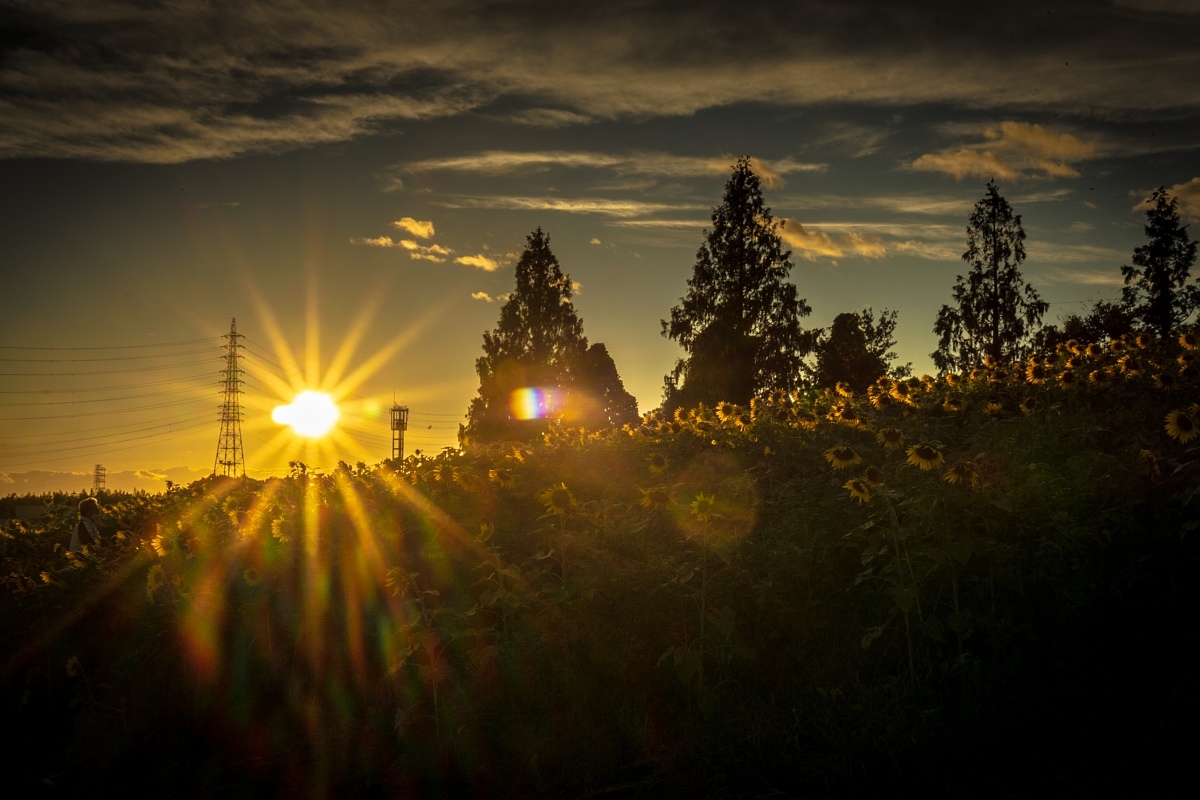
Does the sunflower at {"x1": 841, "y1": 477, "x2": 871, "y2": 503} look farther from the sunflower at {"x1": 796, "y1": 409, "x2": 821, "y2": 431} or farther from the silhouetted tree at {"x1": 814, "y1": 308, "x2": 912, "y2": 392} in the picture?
the silhouetted tree at {"x1": 814, "y1": 308, "x2": 912, "y2": 392}

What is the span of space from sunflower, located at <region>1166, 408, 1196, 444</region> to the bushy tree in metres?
23.1

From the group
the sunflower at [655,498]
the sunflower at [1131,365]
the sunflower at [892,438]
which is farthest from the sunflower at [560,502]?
the sunflower at [1131,365]

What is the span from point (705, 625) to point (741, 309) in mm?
25081

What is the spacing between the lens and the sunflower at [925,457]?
5770 mm

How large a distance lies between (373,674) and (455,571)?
994mm

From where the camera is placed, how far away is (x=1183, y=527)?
5031 mm

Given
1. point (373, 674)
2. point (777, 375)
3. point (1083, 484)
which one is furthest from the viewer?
point (777, 375)

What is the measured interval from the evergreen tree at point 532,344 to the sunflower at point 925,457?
1121 inches

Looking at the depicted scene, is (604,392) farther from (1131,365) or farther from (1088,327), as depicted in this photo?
(1131,365)

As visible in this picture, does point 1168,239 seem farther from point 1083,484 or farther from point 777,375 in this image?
point 1083,484

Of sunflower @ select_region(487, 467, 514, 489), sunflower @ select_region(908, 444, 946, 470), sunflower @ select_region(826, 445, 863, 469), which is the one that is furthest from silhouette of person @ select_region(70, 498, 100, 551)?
sunflower @ select_region(908, 444, 946, 470)

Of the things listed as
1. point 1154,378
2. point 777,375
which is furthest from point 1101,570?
point 777,375

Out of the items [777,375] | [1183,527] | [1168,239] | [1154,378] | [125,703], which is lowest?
[125,703]

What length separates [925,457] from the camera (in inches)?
230
